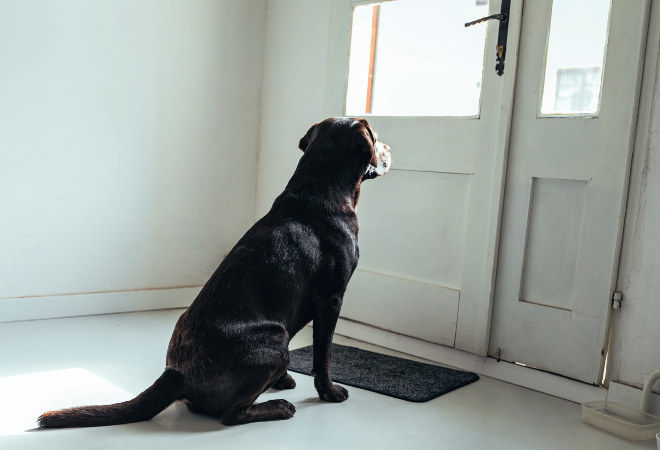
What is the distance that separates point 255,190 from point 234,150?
30 centimetres

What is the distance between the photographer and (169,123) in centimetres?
333

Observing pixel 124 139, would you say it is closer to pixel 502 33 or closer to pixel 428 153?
pixel 428 153

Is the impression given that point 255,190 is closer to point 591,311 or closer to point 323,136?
point 323,136

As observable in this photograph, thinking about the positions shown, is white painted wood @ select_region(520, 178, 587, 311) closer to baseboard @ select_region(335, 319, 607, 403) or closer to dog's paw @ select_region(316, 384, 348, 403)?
baseboard @ select_region(335, 319, 607, 403)

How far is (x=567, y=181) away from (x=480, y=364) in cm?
89

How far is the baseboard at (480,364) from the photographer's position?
92.0 inches

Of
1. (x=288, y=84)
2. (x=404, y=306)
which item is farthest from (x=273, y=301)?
(x=288, y=84)

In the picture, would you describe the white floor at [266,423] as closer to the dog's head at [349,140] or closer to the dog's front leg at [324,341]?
the dog's front leg at [324,341]

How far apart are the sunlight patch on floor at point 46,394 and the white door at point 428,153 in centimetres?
139

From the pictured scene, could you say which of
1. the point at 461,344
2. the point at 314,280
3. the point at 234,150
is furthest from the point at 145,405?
the point at 234,150

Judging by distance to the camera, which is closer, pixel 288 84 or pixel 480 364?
pixel 480 364

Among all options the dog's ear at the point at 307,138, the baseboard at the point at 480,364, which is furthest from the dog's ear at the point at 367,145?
the baseboard at the point at 480,364

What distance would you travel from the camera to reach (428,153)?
2.84 m

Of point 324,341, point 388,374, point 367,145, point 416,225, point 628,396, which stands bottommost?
point 388,374
